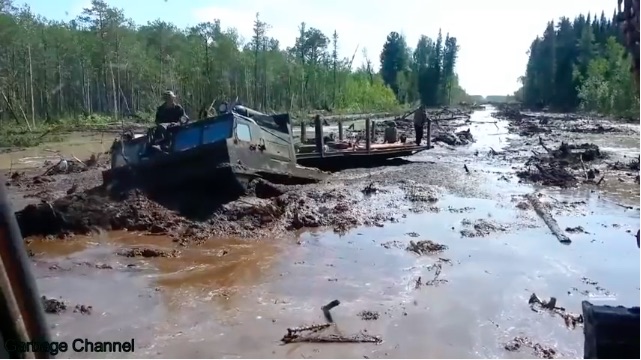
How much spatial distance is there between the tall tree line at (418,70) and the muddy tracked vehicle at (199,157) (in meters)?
85.9

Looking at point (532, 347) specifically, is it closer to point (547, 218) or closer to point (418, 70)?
point (547, 218)

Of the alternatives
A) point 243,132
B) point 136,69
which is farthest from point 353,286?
point 136,69

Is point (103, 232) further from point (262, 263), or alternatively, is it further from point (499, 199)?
point (499, 199)

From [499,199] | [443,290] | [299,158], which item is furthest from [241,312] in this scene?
[299,158]

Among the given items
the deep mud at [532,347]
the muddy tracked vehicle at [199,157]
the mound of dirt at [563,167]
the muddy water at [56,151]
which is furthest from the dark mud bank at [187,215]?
the muddy water at [56,151]

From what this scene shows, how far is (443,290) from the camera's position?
711 cm

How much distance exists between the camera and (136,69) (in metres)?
44.0

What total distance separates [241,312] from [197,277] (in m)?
1.42

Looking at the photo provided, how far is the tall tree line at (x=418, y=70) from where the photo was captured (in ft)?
330

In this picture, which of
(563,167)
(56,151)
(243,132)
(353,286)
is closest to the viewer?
(353,286)

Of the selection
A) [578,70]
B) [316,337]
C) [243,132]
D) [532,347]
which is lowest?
[532,347]

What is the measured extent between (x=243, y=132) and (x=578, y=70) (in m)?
72.4

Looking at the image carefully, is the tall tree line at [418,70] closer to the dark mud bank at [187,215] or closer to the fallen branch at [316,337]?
the dark mud bank at [187,215]

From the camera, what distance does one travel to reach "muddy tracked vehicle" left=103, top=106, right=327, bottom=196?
10445 mm
